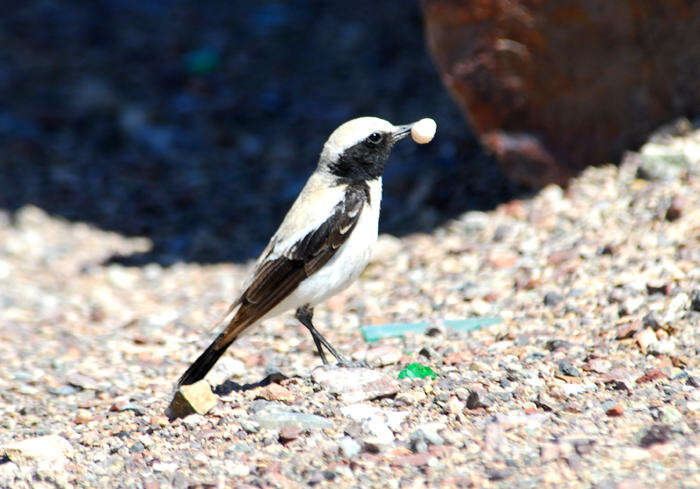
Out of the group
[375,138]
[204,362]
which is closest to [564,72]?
[375,138]

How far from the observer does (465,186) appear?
7855mm

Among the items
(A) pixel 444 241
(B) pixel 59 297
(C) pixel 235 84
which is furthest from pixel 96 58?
(A) pixel 444 241

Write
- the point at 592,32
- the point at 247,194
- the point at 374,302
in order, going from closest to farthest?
the point at 374,302 < the point at 592,32 < the point at 247,194

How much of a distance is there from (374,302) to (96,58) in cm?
689

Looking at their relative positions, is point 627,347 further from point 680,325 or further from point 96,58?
point 96,58

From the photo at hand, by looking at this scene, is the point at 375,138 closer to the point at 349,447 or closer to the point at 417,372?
the point at 417,372

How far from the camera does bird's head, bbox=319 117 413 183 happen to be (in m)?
4.76

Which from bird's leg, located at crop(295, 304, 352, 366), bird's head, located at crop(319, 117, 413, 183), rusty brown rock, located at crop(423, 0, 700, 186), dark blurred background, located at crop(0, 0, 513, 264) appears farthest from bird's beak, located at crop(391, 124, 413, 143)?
dark blurred background, located at crop(0, 0, 513, 264)

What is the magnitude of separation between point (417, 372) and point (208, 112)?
6838mm

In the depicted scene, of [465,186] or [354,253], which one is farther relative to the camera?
[465,186]

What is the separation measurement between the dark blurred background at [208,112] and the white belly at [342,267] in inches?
112

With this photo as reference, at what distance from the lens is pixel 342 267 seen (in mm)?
4633

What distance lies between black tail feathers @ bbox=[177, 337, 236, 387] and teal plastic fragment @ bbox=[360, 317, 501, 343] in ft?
3.96

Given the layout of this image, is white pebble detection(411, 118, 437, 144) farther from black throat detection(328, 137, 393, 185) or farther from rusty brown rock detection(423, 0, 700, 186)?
rusty brown rock detection(423, 0, 700, 186)
